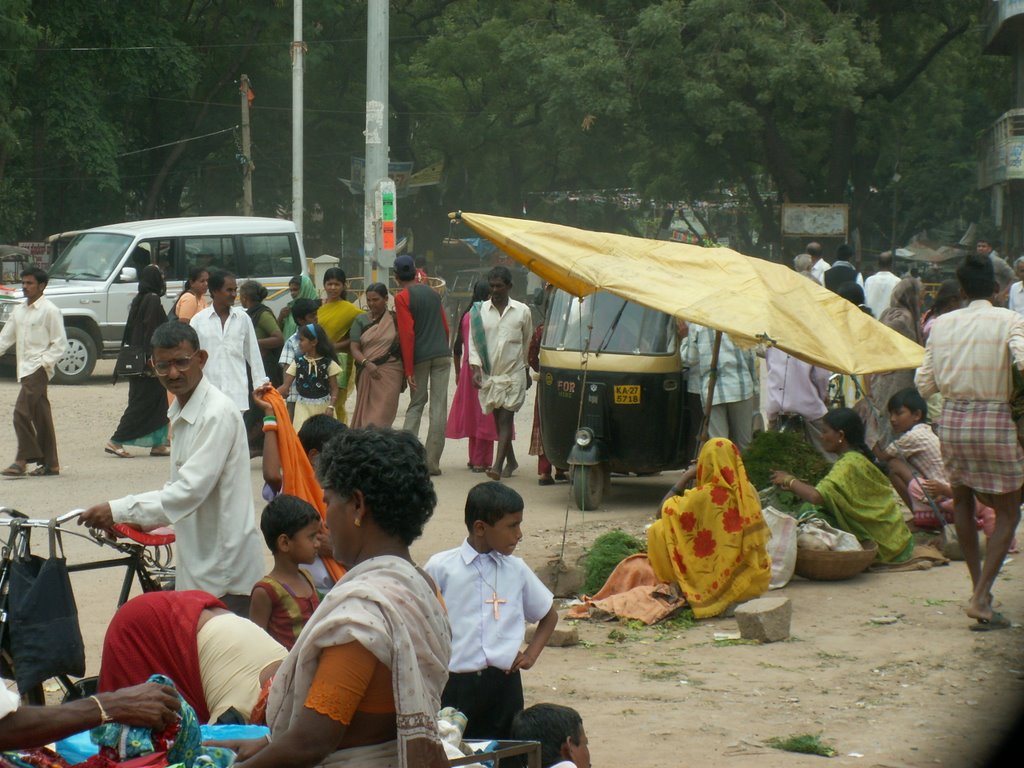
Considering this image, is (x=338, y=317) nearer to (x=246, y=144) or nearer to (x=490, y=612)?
(x=490, y=612)

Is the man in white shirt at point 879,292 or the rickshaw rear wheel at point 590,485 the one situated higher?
the man in white shirt at point 879,292

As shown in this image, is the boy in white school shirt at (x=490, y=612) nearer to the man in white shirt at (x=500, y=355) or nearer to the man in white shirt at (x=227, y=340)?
the man in white shirt at (x=227, y=340)

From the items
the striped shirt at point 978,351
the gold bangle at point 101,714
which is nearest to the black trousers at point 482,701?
the gold bangle at point 101,714

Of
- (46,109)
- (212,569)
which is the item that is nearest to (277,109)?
(46,109)

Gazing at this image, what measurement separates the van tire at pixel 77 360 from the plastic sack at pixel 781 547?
41.2 feet

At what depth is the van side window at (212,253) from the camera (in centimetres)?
1927

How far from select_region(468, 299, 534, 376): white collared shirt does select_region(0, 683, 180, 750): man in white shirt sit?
865 cm

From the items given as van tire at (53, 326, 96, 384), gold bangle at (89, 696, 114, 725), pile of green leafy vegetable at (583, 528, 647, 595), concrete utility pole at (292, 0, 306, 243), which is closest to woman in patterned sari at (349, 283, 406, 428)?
pile of green leafy vegetable at (583, 528, 647, 595)

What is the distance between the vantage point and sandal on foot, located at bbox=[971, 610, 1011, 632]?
6.90m

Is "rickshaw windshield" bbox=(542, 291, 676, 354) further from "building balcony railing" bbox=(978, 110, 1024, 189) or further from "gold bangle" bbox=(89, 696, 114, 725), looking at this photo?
"building balcony railing" bbox=(978, 110, 1024, 189)

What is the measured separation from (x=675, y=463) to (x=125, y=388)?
9.72m

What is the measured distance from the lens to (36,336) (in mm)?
11305

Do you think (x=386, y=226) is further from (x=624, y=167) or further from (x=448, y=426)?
(x=624, y=167)

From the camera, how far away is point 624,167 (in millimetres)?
44031
